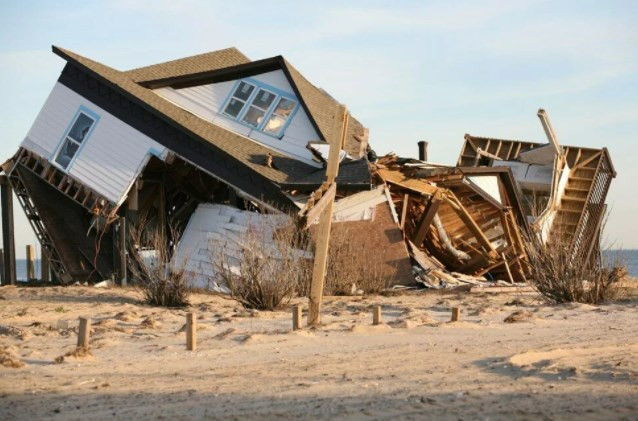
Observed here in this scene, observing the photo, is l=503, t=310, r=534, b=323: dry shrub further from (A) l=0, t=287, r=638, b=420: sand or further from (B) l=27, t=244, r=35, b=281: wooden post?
(B) l=27, t=244, r=35, b=281: wooden post

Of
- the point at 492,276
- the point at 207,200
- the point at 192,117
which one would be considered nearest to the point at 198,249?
the point at 207,200

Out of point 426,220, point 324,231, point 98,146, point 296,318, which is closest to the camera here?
point 296,318

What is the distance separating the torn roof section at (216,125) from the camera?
82.7 feet

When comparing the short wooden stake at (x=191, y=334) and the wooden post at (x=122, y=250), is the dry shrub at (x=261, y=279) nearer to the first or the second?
the short wooden stake at (x=191, y=334)

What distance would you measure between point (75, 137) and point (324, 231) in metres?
13.2

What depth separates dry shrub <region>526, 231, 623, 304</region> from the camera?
19.1 metres

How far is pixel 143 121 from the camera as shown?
2612 centimetres

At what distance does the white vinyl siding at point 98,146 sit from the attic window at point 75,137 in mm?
119

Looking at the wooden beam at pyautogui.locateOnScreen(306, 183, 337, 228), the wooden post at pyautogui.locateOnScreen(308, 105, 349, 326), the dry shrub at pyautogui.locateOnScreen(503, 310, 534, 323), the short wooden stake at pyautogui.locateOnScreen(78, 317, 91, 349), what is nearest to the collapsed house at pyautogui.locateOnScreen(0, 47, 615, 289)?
the dry shrub at pyautogui.locateOnScreen(503, 310, 534, 323)

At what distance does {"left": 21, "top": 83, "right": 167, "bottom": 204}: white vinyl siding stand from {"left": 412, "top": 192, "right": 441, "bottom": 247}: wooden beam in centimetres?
634

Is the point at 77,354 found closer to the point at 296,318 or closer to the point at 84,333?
the point at 84,333

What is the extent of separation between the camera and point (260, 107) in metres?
28.6

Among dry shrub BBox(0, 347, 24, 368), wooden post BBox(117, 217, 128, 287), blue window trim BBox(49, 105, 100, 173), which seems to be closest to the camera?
dry shrub BBox(0, 347, 24, 368)

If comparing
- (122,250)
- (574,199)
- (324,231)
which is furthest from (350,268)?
(574,199)
